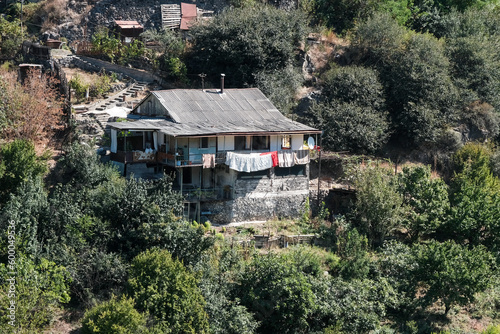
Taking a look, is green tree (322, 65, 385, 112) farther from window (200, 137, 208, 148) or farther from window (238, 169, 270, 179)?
window (200, 137, 208, 148)

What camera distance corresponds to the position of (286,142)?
126 ft

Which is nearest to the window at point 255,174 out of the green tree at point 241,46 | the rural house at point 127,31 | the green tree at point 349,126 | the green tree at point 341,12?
the green tree at point 349,126

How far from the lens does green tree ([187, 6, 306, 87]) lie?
45.2m

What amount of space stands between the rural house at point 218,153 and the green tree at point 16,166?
443cm

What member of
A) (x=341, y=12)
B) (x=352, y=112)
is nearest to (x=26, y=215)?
(x=352, y=112)

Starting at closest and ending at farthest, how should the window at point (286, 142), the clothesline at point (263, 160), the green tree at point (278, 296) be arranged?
the green tree at point (278, 296)
the clothesline at point (263, 160)
the window at point (286, 142)

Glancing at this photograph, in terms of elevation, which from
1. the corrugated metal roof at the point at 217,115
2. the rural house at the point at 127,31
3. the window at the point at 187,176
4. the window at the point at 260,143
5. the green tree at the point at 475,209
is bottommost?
the green tree at the point at 475,209

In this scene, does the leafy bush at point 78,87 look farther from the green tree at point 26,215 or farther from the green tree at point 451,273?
the green tree at point 451,273

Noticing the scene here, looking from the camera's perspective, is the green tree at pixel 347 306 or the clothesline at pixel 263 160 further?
the clothesline at pixel 263 160

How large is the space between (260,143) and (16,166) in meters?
12.5

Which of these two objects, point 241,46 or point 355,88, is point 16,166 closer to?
point 241,46

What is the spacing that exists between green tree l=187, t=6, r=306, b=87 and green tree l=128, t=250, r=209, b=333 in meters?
18.5

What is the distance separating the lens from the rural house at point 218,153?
35.8m

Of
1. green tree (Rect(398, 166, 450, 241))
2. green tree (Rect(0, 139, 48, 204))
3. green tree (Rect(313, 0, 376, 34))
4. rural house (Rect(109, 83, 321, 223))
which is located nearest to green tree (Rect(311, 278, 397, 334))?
green tree (Rect(398, 166, 450, 241))
